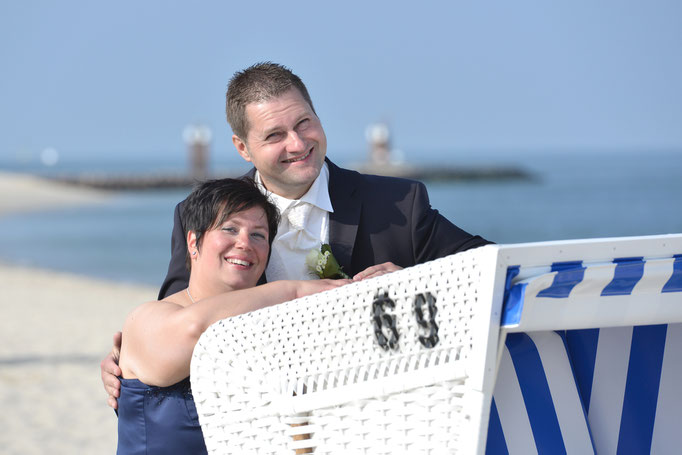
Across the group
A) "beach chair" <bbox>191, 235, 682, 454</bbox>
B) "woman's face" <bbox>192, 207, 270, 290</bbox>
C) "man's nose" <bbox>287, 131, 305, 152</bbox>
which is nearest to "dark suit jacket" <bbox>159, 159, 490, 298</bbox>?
"man's nose" <bbox>287, 131, 305, 152</bbox>

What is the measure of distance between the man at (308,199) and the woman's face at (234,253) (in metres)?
0.36

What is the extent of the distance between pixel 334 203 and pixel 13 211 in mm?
42490

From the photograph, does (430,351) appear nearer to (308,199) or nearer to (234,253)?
(234,253)

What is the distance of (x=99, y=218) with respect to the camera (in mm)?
39781

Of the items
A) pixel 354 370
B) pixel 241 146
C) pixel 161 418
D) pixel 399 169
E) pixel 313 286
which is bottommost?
pixel 399 169

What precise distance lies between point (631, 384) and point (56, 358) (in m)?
7.84

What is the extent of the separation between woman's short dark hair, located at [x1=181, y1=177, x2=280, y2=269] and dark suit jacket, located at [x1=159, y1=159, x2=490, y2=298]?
39 cm

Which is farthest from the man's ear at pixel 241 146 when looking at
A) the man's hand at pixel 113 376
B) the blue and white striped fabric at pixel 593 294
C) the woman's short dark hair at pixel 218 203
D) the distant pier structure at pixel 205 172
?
the distant pier structure at pixel 205 172

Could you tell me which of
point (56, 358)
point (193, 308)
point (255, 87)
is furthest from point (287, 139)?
point (56, 358)

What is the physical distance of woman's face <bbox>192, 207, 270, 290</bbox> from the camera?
2482 millimetres

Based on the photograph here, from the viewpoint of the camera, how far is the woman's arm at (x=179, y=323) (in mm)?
2115

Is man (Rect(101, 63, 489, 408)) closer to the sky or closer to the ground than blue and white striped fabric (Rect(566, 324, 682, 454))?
closer to the sky

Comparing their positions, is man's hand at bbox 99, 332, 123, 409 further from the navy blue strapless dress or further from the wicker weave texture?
the wicker weave texture

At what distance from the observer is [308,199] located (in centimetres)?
296
